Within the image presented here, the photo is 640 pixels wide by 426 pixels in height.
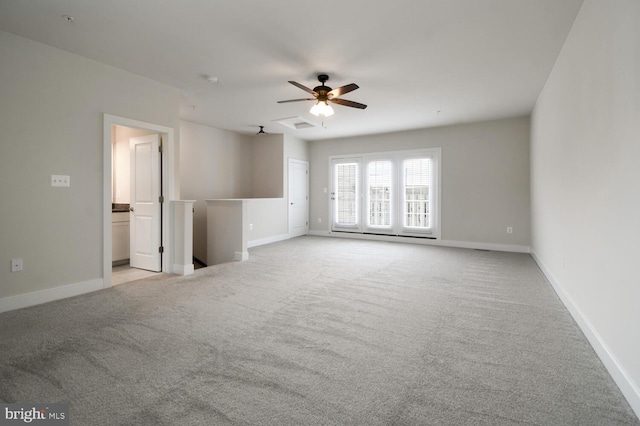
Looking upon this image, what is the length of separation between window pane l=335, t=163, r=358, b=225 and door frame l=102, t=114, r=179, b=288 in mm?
4661

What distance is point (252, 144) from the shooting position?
822cm

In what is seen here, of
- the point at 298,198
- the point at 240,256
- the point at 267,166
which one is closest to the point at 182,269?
the point at 240,256

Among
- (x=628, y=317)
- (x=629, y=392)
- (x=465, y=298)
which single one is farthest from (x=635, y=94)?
(x=465, y=298)

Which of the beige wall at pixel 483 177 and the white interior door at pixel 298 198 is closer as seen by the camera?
the beige wall at pixel 483 177

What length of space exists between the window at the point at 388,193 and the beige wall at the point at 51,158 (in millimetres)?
5442

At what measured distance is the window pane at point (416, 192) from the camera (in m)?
7.21

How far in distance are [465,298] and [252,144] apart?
6.54 m

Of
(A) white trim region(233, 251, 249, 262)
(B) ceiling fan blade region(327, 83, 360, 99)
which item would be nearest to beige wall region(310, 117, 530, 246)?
(B) ceiling fan blade region(327, 83, 360, 99)

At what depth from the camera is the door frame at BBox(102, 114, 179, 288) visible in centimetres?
377

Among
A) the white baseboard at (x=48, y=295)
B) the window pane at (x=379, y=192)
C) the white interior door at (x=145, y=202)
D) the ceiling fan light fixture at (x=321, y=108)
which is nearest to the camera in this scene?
the white baseboard at (x=48, y=295)

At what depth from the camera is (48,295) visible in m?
3.31

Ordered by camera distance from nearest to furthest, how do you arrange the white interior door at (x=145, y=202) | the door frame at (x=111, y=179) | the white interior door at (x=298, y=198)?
1. the door frame at (x=111, y=179)
2. the white interior door at (x=145, y=202)
3. the white interior door at (x=298, y=198)

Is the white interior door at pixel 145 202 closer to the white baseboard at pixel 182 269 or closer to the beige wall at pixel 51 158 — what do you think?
the white baseboard at pixel 182 269

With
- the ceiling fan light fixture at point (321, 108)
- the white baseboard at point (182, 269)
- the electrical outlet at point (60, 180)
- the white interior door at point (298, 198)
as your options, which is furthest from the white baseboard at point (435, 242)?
the electrical outlet at point (60, 180)
